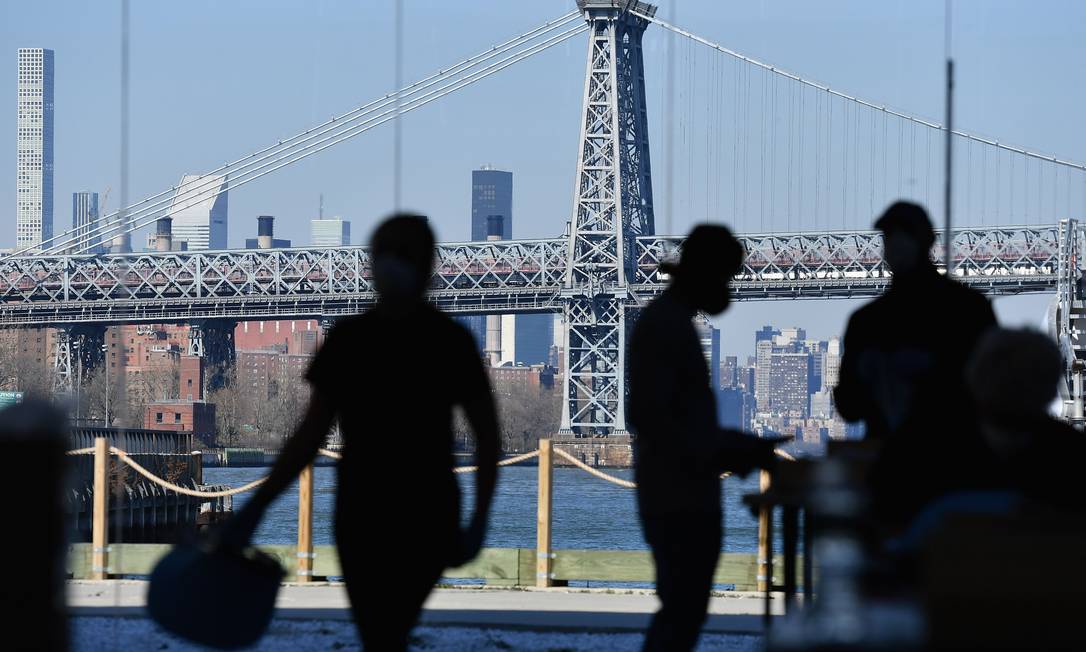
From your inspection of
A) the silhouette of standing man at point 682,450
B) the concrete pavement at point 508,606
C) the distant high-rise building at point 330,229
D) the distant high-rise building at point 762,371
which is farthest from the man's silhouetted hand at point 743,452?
the distant high-rise building at point 330,229

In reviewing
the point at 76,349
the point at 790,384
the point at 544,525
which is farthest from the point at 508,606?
the point at 790,384

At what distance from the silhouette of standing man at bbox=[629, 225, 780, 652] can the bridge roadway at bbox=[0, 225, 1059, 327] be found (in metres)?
58.0

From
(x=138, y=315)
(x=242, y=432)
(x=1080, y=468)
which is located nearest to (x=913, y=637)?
(x=1080, y=468)

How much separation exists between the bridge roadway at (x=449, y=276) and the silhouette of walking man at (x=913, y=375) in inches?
2263

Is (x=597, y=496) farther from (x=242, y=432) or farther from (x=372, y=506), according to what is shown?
(x=372, y=506)

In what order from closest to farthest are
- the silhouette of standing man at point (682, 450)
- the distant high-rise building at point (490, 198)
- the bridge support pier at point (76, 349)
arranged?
the silhouette of standing man at point (682, 450) → the bridge support pier at point (76, 349) → the distant high-rise building at point (490, 198)

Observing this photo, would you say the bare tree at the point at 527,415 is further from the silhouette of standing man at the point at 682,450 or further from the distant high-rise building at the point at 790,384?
the silhouette of standing man at the point at 682,450

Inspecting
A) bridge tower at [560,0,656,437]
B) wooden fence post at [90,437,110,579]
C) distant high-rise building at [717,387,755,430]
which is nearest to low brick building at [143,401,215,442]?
distant high-rise building at [717,387,755,430]

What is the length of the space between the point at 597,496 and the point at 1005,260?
22.3 meters

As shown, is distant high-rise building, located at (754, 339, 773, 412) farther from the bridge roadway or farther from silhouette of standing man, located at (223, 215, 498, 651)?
silhouette of standing man, located at (223, 215, 498, 651)

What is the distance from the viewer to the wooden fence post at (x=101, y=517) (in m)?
9.66

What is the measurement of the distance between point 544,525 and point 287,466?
5923 mm

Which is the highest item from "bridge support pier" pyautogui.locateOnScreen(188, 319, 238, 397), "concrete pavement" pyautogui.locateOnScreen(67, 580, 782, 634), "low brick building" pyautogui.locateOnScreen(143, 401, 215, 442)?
"concrete pavement" pyautogui.locateOnScreen(67, 580, 782, 634)

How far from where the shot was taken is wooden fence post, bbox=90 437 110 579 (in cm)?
966
